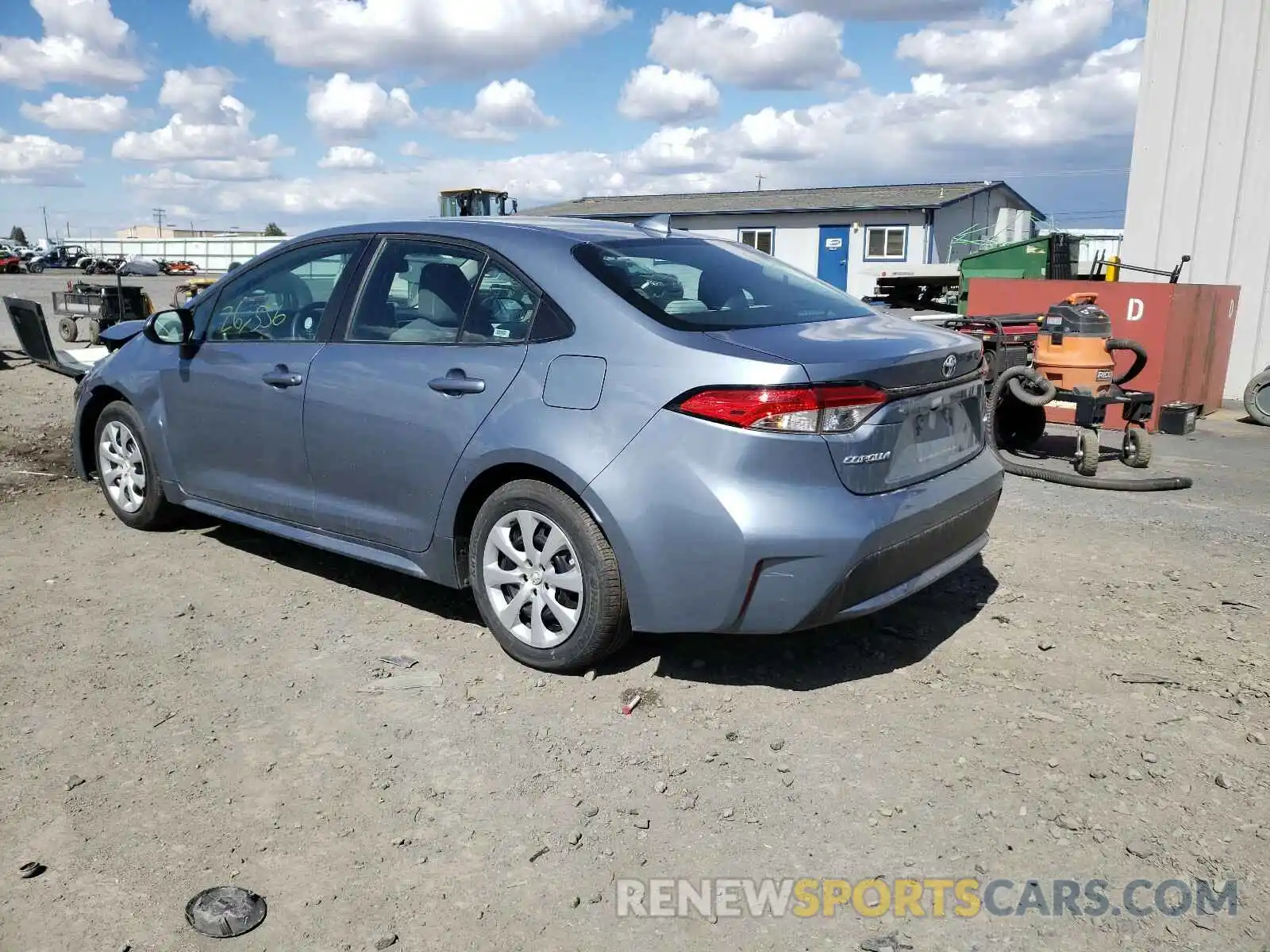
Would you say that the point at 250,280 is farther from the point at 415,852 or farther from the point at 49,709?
the point at 415,852

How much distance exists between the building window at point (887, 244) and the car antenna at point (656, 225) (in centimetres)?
3412

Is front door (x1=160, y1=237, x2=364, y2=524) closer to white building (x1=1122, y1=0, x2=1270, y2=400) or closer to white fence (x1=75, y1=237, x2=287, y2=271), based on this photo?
white building (x1=1122, y1=0, x2=1270, y2=400)

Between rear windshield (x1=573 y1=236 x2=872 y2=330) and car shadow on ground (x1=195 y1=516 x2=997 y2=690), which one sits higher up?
rear windshield (x1=573 y1=236 x2=872 y2=330)

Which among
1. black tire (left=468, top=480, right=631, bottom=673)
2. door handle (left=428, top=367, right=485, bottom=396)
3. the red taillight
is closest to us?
the red taillight

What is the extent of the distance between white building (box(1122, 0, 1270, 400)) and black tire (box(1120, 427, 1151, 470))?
17.9 ft

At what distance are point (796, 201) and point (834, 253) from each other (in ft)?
10.8

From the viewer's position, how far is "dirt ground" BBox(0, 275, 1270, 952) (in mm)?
2602

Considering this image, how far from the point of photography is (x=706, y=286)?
4.02m

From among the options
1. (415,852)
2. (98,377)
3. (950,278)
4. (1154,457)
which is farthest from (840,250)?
(415,852)

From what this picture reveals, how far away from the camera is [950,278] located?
2223 centimetres

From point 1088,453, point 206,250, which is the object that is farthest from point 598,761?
point 206,250

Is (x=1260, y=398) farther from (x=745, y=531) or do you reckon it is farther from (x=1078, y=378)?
(x=745, y=531)

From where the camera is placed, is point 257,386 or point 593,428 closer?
point 593,428

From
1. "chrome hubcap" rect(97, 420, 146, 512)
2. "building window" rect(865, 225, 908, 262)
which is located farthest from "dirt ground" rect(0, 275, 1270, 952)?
"building window" rect(865, 225, 908, 262)
